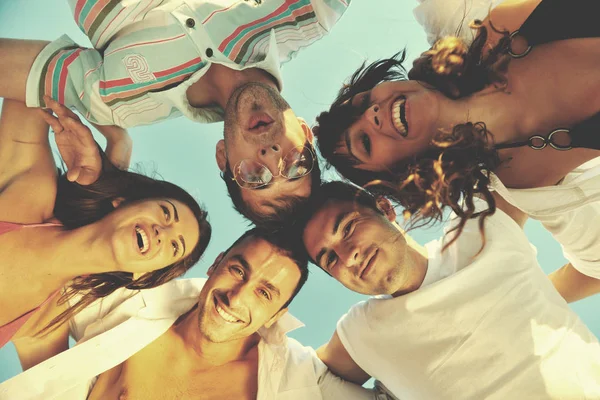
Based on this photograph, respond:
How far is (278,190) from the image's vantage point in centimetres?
151

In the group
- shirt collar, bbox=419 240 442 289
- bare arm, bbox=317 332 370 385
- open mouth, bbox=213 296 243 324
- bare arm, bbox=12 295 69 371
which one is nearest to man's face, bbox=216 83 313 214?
open mouth, bbox=213 296 243 324

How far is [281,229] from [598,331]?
1.92 m

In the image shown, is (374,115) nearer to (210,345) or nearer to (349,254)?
(349,254)

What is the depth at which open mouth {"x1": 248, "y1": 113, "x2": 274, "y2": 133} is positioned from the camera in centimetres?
147

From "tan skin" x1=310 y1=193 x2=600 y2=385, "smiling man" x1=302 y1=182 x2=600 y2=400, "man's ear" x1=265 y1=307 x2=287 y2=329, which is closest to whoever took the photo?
"smiling man" x1=302 y1=182 x2=600 y2=400

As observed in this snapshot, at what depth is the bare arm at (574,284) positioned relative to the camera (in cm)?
193

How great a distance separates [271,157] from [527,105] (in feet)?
2.82

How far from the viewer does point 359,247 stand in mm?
1615

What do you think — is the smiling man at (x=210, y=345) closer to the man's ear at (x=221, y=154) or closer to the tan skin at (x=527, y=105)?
the man's ear at (x=221, y=154)

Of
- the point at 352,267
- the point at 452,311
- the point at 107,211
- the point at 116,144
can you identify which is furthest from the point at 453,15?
the point at 107,211

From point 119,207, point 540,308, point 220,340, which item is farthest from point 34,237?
point 540,308

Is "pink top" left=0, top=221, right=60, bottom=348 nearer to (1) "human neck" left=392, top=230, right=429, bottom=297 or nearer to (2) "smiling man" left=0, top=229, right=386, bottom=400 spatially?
(2) "smiling man" left=0, top=229, right=386, bottom=400

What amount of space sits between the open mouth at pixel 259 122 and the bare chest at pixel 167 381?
1115 millimetres

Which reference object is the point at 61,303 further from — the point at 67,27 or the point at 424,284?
the point at 424,284
